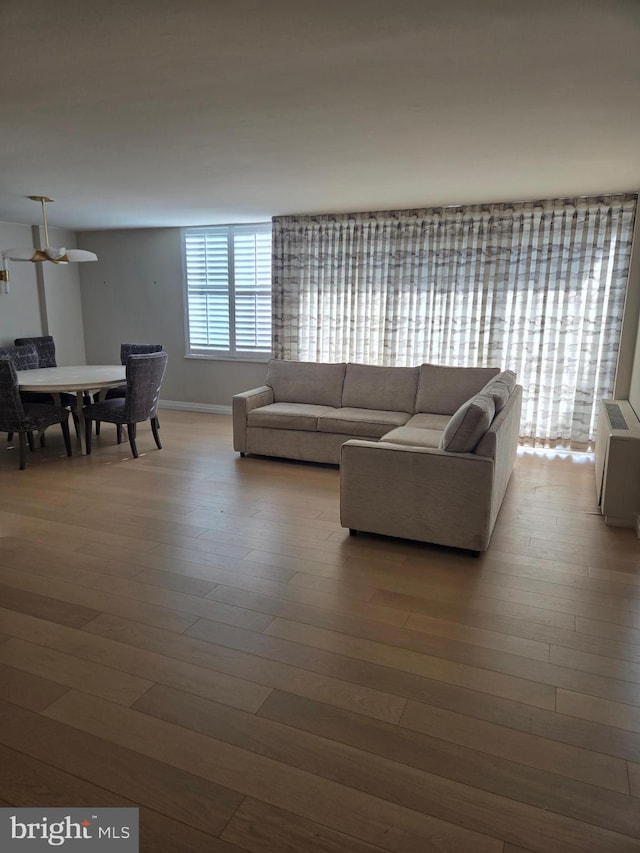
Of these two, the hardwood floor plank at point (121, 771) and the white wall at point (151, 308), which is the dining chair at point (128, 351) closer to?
the white wall at point (151, 308)

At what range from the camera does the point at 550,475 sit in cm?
474

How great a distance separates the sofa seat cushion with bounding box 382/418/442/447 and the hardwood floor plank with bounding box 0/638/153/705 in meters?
2.38

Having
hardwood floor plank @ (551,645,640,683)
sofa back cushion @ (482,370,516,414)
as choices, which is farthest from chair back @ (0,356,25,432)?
hardwood floor plank @ (551,645,640,683)

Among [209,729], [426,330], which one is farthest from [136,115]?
[426,330]

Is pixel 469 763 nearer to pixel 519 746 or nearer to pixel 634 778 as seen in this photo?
pixel 519 746

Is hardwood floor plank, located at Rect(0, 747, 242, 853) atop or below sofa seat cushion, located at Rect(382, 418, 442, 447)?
below

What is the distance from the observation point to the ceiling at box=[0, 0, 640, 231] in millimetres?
1830

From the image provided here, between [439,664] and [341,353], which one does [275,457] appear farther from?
[439,664]

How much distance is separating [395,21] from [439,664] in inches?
92.9

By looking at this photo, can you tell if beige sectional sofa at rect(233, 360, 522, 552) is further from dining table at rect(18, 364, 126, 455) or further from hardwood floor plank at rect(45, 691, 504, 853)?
hardwood floor plank at rect(45, 691, 504, 853)

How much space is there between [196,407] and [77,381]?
253cm

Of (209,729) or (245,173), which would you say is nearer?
(209,729)

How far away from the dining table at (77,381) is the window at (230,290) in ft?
5.50

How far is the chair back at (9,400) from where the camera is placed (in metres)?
4.54
